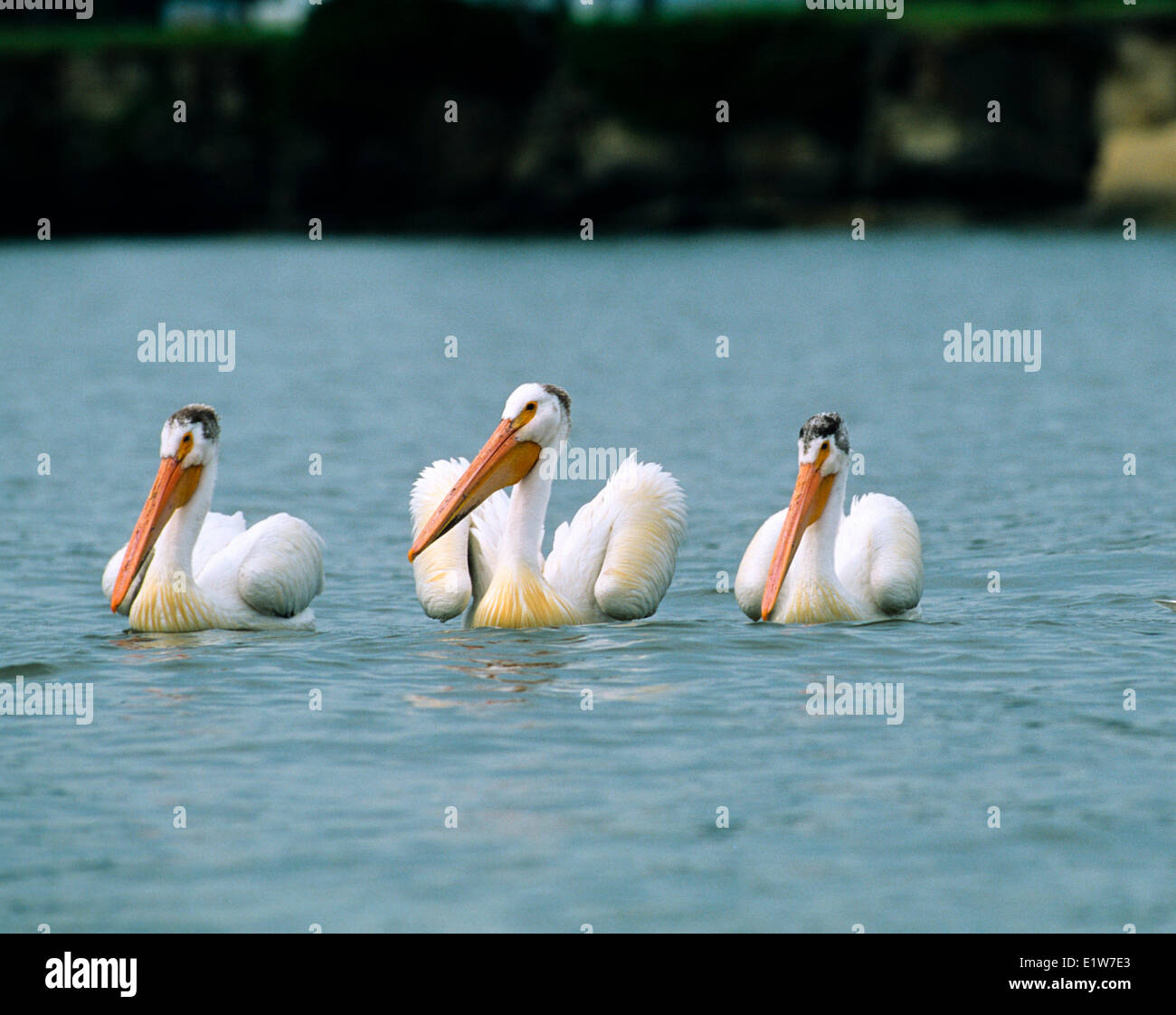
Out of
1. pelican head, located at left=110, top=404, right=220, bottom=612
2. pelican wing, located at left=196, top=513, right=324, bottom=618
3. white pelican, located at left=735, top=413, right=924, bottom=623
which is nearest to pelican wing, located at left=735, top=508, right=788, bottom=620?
white pelican, located at left=735, top=413, right=924, bottom=623

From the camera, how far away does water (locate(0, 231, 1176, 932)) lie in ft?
19.7

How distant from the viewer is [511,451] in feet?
30.6

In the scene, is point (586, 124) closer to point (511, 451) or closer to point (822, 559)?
point (511, 451)

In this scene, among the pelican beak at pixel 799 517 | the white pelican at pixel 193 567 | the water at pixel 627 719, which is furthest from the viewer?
the white pelican at pixel 193 567

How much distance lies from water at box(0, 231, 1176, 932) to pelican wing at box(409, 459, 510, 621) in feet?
0.68

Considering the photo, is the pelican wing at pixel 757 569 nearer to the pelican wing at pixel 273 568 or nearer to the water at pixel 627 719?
the water at pixel 627 719

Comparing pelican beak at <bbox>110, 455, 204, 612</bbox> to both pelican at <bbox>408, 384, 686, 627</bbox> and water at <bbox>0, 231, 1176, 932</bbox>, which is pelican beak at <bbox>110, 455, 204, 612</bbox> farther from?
pelican at <bbox>408, 384, 686, 627</bbox>

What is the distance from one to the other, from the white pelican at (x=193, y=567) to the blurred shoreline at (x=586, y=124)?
42.4m

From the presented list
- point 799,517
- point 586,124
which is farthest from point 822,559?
point 586,124

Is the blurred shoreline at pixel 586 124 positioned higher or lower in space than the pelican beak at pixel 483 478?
higher

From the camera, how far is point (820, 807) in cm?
672

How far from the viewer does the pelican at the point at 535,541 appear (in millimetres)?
9250

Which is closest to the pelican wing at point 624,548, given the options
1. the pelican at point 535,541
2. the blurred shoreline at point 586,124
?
the pelican at point 535,541

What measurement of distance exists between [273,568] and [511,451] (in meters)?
1.20
